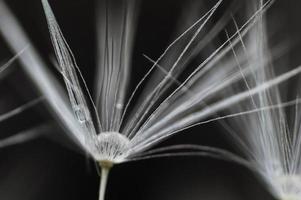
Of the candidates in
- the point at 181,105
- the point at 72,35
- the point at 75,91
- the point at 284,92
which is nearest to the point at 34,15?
the point at 72,35

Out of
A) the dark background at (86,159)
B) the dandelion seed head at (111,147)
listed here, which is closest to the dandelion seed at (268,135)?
the dark background at (86,159)

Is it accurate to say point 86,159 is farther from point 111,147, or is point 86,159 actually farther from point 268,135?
point 268,135

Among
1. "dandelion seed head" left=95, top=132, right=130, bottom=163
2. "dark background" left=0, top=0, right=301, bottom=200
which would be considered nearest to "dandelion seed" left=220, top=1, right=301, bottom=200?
"dark background" left=0, top=0, right=301, bottom=200

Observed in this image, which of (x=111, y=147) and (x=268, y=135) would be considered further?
(x=268, y=135)

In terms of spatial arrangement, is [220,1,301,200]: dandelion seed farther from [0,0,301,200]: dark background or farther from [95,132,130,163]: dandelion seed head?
[95,132,130,163]: dandelion seed head

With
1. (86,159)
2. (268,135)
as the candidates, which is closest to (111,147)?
(86,159)

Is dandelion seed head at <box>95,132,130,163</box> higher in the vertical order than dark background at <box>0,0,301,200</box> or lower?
lower

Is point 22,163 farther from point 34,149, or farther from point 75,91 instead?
point 75,91
